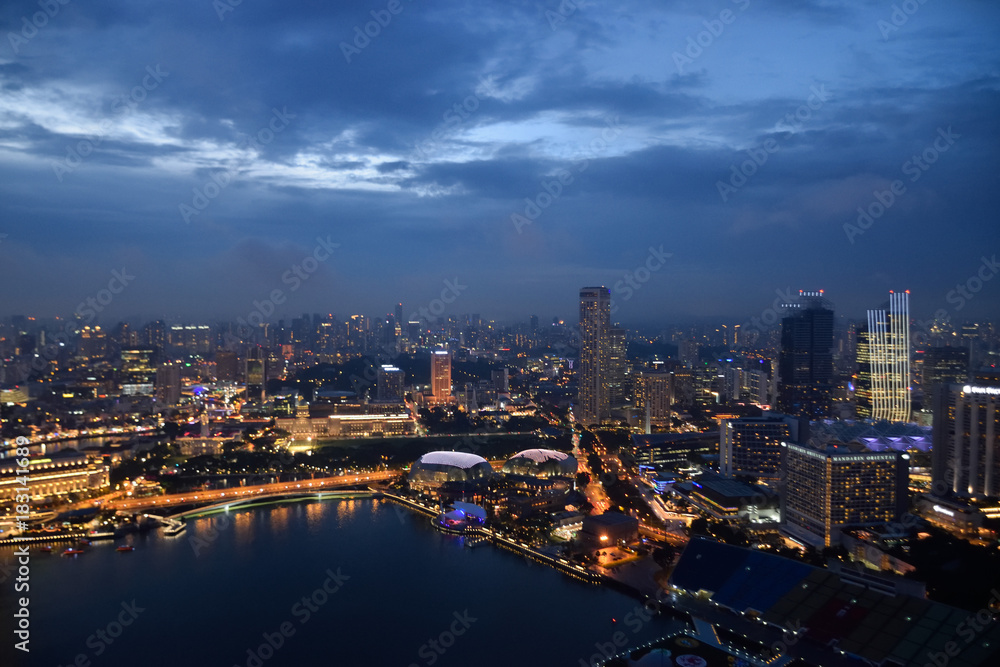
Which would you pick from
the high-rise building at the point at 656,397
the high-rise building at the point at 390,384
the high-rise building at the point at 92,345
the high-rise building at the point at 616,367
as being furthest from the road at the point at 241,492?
the high-rise building at the point at 92,345

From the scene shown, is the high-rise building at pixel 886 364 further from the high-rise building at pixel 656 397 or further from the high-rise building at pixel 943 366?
the high-rise building at pixel 656 397

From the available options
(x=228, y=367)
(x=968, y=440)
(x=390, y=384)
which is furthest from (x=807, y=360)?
(x=228, y=367)

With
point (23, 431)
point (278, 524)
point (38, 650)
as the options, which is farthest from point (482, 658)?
point (23, 431)

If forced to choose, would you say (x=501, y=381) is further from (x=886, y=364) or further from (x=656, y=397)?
(x=886, y=364)

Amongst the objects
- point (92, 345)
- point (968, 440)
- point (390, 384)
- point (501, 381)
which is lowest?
point (501, 381)

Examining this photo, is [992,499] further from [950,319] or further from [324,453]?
[950,319]

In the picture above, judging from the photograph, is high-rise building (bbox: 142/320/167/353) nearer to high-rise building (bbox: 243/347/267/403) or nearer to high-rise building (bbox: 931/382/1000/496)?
high-rise building (bbox: 243/347/267/403)
